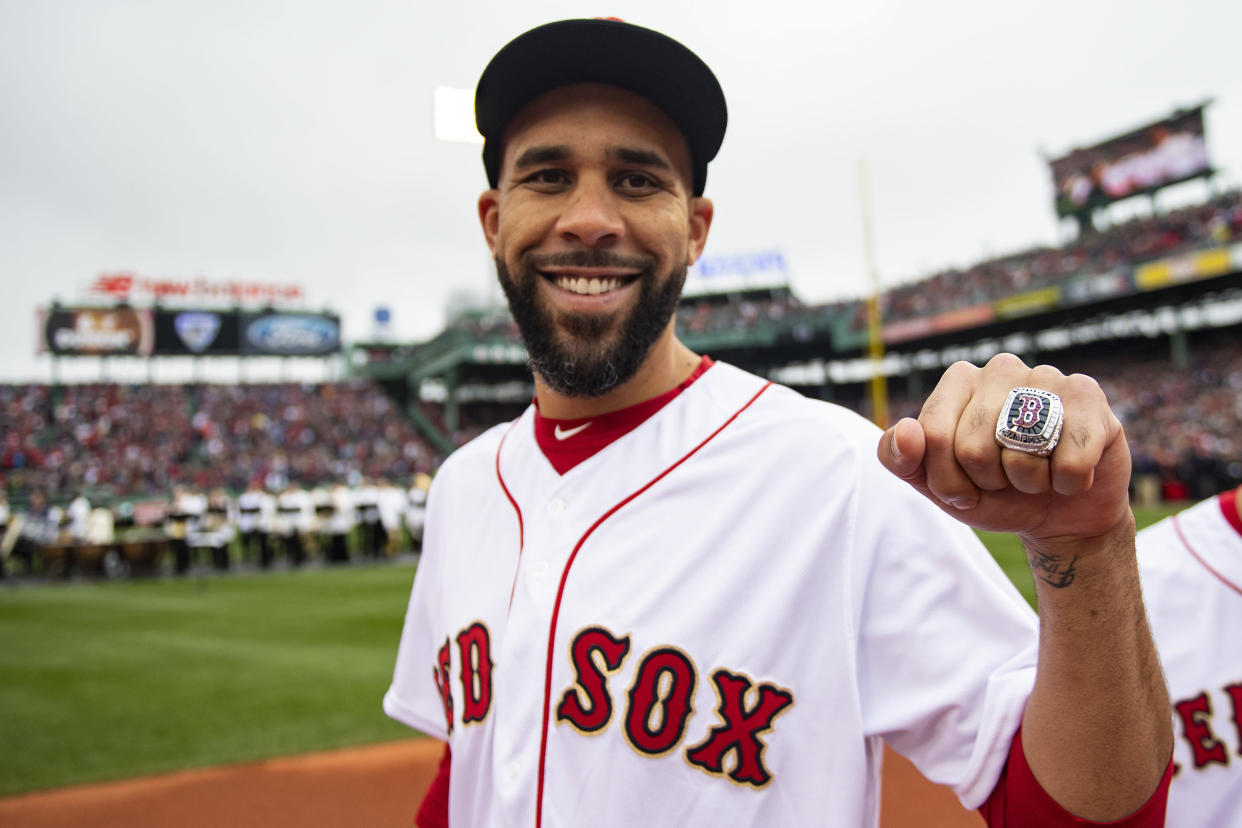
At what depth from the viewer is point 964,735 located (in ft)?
3.59

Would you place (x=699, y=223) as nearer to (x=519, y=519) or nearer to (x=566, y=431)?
(x=566, y=431)

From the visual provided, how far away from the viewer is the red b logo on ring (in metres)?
0.80

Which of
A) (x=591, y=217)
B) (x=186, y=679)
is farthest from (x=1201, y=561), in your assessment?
Answer: (x=186, y=679)

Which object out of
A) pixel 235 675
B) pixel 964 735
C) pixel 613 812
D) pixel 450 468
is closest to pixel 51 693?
pixel 235 675

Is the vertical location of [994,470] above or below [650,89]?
below

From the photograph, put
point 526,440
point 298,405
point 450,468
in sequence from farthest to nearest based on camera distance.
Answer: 1. point 298,405
2. point 450,468
3. point 526,440

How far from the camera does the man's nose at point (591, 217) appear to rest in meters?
1.40

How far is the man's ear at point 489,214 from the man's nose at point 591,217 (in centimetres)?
30

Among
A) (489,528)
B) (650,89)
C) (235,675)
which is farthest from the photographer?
(235,675)

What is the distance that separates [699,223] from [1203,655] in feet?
5.34

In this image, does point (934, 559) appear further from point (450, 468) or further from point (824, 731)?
point (450, 468)

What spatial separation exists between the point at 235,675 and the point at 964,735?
19.5ft

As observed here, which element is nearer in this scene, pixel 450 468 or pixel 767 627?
pixel 767 627

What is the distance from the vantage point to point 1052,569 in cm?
93
